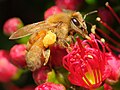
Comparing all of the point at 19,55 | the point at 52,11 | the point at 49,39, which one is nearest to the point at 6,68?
the point at 19,55

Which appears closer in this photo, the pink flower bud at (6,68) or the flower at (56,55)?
the flower at (56,55)

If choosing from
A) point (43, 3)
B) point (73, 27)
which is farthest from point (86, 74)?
point (43, 3)

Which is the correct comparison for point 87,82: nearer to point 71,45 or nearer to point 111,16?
point 71,45

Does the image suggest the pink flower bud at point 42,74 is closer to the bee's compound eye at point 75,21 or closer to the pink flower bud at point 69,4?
the bee's compound eye at point 75,21

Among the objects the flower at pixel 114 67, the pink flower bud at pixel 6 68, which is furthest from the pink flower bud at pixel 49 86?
the pink flower bud at pixel 6 68

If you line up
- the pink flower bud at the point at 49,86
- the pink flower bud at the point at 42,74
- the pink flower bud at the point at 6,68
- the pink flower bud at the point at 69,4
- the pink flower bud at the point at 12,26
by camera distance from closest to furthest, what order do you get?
the pink flower bud at the point at 49,86, the pink flower bud at the point at 42,74, the pink flower bud at the point at 69,4, the pink flower bud at the point at 12,26, the pink flower bud at the point at 6,68

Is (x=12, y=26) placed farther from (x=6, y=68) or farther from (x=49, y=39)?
(x=49, y=39)

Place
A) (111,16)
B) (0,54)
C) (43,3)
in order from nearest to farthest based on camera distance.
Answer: (111,16) < (0,54) < (43,3)
